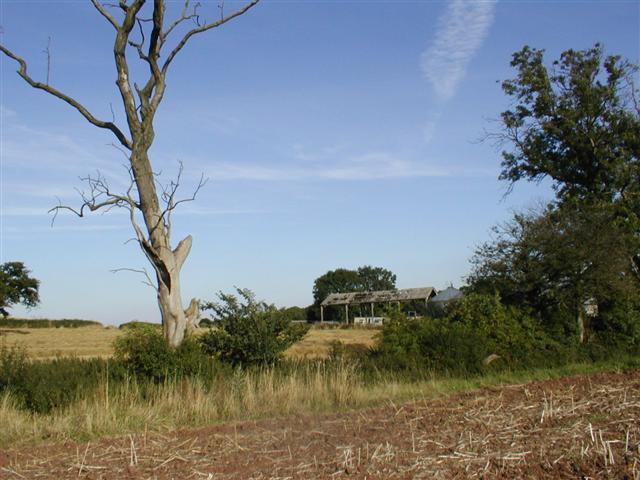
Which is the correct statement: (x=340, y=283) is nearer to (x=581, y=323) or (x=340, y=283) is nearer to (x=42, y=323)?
(x=42, y=323)

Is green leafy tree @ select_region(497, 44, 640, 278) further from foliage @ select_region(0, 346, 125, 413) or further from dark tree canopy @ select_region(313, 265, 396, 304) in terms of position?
dark tree canopy @ select_region(313, 265, 396, 304)

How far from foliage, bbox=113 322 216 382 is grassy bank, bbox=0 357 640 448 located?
0.44 m

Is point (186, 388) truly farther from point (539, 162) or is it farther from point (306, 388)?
point (539, 162)

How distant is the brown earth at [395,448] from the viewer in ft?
20.1

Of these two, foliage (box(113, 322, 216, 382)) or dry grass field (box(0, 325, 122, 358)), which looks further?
dry grass field (box(0, 325, 122, 358))

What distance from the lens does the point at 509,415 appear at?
28.0 ft

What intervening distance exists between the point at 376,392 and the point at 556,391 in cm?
330

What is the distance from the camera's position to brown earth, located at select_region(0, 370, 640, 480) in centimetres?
611

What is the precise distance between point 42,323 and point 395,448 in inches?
2730

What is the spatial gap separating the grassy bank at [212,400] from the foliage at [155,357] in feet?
1.43

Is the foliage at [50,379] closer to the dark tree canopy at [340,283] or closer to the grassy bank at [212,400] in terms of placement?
the grassy bank at [212,400]

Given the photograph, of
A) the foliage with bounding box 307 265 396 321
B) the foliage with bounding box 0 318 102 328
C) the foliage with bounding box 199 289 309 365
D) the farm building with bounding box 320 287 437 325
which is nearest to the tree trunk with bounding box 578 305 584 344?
the foliage with bounding box 199 289 309 365

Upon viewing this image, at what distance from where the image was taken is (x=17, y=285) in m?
57.5

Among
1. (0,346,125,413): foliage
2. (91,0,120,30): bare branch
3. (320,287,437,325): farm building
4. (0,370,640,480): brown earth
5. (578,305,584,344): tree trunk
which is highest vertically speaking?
(91,0,120,30): bare branch
